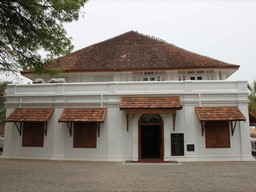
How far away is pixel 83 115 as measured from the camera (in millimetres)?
13812

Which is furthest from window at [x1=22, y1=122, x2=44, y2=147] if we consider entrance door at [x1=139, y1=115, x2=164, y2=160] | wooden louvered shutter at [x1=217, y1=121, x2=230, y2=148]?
wooden louvered shutter at [x1=217, y1=121, x2=230, y2=148]

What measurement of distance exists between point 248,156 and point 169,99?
16.4ft

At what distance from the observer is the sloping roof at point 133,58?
653 inches

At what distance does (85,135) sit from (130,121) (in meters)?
2.60

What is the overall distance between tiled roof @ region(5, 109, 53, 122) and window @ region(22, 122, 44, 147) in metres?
0.59

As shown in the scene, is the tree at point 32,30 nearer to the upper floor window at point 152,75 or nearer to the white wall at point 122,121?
the white wall at point 122,121

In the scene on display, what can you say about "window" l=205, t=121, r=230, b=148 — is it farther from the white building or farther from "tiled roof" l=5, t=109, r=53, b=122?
"tiled roof" l=5, t=109, r=53, b=122

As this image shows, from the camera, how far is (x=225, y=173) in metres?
9.80

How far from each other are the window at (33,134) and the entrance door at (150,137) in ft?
18.4

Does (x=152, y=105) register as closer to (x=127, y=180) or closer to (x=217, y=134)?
(x=217, y=134)

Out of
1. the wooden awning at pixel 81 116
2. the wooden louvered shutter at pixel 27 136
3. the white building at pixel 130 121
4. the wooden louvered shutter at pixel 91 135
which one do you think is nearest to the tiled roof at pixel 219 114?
the white building at pixel 130 121

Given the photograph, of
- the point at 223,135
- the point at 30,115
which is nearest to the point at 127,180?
the point at 223,135

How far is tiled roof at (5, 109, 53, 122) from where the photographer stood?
45.8ft

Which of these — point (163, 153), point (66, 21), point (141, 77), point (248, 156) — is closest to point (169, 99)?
point (163, 153)
